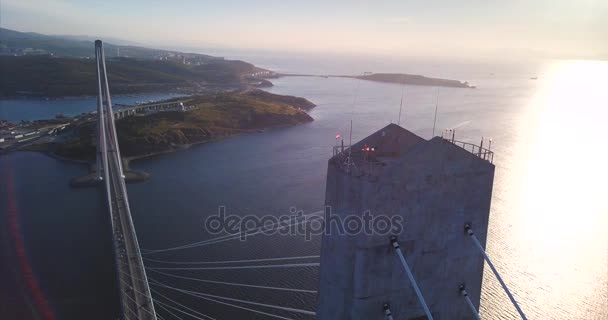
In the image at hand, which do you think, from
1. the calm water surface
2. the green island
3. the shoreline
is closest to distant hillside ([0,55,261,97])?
the green island

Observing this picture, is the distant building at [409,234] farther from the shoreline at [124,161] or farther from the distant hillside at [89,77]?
the distant hillside at [89,77]

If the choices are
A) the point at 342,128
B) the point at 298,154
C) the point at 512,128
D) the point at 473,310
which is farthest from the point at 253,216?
the point at 512,128

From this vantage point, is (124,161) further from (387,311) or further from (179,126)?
(387,311)

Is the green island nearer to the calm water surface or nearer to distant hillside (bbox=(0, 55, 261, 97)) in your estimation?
the calm water surface

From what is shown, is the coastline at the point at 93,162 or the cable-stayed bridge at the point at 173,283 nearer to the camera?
the cable-stayed bridge at the point at 173,283

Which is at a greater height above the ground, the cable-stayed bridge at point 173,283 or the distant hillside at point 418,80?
the distant hillside at point 418,80

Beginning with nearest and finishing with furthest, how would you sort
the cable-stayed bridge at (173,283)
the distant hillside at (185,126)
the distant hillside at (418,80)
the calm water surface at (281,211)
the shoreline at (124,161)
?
the cable-stayed bridge at (173,283), the calm water surface at (281,211), the shoreline at (124,161), the distant hillside at (185,126), the distant hillside at (418,80)

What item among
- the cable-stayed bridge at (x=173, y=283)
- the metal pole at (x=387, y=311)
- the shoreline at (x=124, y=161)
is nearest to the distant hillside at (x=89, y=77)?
the shoreline at (x=124, y=161)
